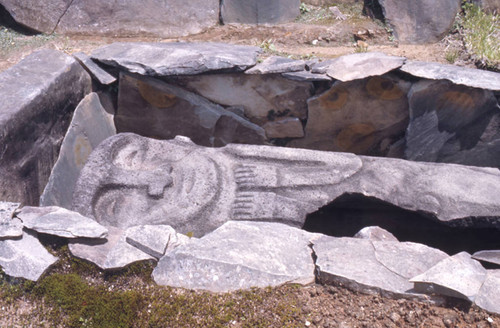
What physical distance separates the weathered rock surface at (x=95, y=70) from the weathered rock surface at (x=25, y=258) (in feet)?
5.30

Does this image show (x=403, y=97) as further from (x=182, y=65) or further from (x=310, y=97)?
(x=182, y=65)

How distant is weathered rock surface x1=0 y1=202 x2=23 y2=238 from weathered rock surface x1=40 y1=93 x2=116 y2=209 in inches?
28.1

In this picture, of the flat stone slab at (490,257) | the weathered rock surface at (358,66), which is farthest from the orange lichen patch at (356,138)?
the flat stone slab at (490,257)

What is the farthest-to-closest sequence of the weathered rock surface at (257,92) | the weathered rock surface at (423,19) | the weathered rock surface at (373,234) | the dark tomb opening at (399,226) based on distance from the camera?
the weathered rock surface at (423,19) → the weathered rock surface at (257,92) → the dark tomb opening at (399,226) → the weathered rock surface at (373,234)

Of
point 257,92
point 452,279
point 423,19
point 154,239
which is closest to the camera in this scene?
point 452,279

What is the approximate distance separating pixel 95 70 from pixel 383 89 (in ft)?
6.63

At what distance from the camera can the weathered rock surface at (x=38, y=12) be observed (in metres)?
4.47

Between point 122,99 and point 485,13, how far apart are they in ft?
11.6

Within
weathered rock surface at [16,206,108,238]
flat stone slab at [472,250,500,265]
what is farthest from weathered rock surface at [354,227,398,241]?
weathered rock surface at [16,206,108,238]

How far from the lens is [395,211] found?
267 cm

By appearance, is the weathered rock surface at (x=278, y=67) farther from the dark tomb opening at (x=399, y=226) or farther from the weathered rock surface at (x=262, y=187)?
the dark tomb opening at (x=399, y=226)

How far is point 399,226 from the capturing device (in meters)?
2.73

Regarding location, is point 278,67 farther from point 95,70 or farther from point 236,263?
point 236,263

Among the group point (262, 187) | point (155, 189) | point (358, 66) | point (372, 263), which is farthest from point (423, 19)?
point (372, 263)
